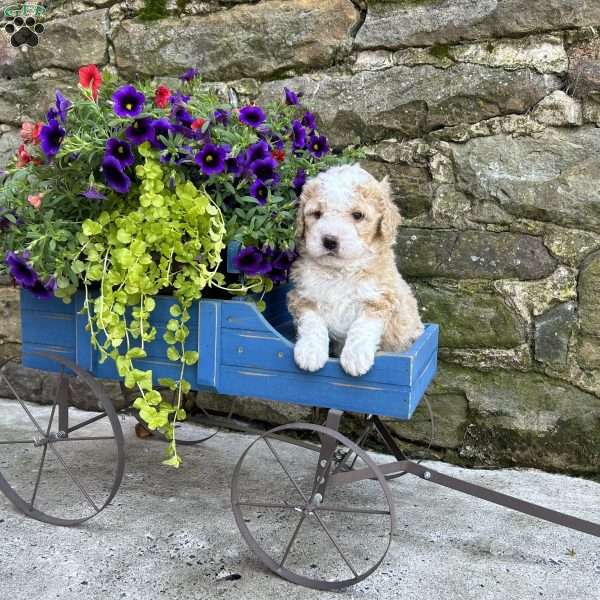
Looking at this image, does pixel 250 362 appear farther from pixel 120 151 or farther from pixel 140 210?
pixel 120 151

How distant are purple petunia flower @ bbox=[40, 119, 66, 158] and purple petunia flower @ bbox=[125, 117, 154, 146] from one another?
0.20 m

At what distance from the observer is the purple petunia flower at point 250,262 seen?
1.94m

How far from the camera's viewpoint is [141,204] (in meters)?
1.87

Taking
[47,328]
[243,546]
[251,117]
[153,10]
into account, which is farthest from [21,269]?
[153,10]

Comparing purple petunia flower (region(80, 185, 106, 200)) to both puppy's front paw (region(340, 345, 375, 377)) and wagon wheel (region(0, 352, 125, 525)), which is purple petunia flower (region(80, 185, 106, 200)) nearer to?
wagon wheel (region(0, 352, 125, 525))

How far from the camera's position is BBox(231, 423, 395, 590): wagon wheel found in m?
1.88

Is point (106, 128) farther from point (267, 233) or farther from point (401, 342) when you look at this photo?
point (401, 342)

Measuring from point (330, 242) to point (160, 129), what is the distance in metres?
0.58

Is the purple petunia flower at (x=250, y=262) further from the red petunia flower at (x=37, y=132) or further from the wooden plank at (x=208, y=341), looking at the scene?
the red petunia flower at (x=37, y=132)

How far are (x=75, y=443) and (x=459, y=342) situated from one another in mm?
1736

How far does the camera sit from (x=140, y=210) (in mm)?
1888

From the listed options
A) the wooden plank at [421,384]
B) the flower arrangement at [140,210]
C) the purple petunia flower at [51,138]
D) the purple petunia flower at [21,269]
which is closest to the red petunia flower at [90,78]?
the flower arrangement at [140,210]

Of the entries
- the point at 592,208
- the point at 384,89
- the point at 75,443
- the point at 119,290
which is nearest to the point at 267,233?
the point at 119,290

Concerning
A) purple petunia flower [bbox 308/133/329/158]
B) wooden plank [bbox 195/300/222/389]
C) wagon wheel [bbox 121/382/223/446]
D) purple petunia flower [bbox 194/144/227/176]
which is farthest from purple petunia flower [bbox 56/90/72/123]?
wagon wheel [bbox 121/382/223/446]
